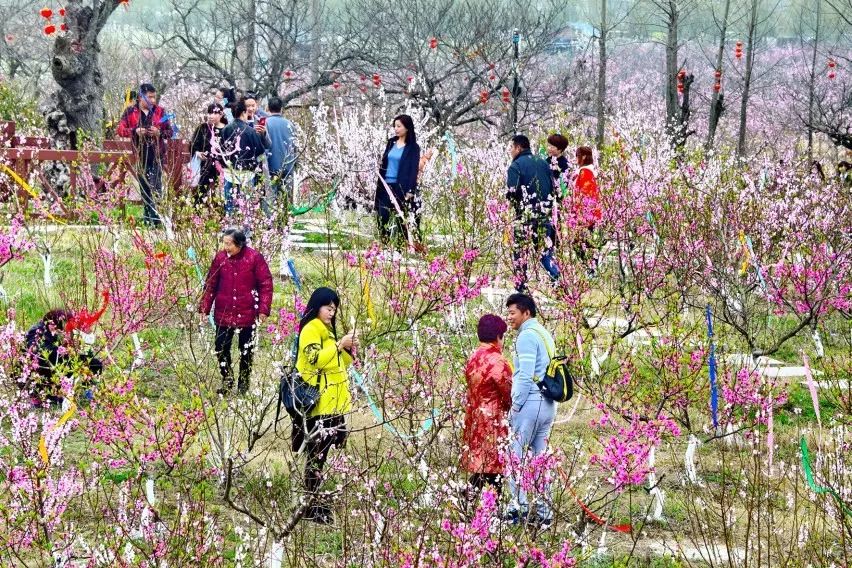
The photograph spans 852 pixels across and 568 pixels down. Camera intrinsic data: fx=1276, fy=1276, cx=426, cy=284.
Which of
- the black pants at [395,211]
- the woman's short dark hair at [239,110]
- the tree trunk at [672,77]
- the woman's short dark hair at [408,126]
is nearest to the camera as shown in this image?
the black pants at [395,211]

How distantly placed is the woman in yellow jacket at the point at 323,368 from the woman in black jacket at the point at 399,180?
4361 mm

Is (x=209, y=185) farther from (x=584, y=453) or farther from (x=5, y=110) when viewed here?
(x=5, y=110)

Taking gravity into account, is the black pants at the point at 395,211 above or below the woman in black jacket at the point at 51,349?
above

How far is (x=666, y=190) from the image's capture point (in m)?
12.8

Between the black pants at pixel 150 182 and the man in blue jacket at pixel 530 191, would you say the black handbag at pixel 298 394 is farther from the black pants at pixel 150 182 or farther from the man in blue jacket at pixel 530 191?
the black pants at pixel 150 182

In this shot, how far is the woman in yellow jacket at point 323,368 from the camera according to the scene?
23.8ft

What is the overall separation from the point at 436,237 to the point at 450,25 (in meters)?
12.7

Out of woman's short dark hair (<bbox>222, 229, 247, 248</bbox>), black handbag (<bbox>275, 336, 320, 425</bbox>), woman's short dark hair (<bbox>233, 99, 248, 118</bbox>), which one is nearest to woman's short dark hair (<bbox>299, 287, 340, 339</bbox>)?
black handbag (<bbox>275, 336, 320, 425</bbox>)

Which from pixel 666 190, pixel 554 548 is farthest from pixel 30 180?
pixel 554 548

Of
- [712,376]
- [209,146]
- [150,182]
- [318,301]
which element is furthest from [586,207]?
[150,182]

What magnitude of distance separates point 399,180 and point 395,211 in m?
0.32

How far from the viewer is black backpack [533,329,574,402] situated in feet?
23.2

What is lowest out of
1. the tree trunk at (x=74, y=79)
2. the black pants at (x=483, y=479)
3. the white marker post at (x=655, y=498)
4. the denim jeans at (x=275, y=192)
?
the white marker post at (x=655, y=498)

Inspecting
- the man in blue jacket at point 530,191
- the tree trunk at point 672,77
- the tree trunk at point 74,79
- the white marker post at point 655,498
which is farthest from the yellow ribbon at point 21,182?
the tree trunk at point 672,77
